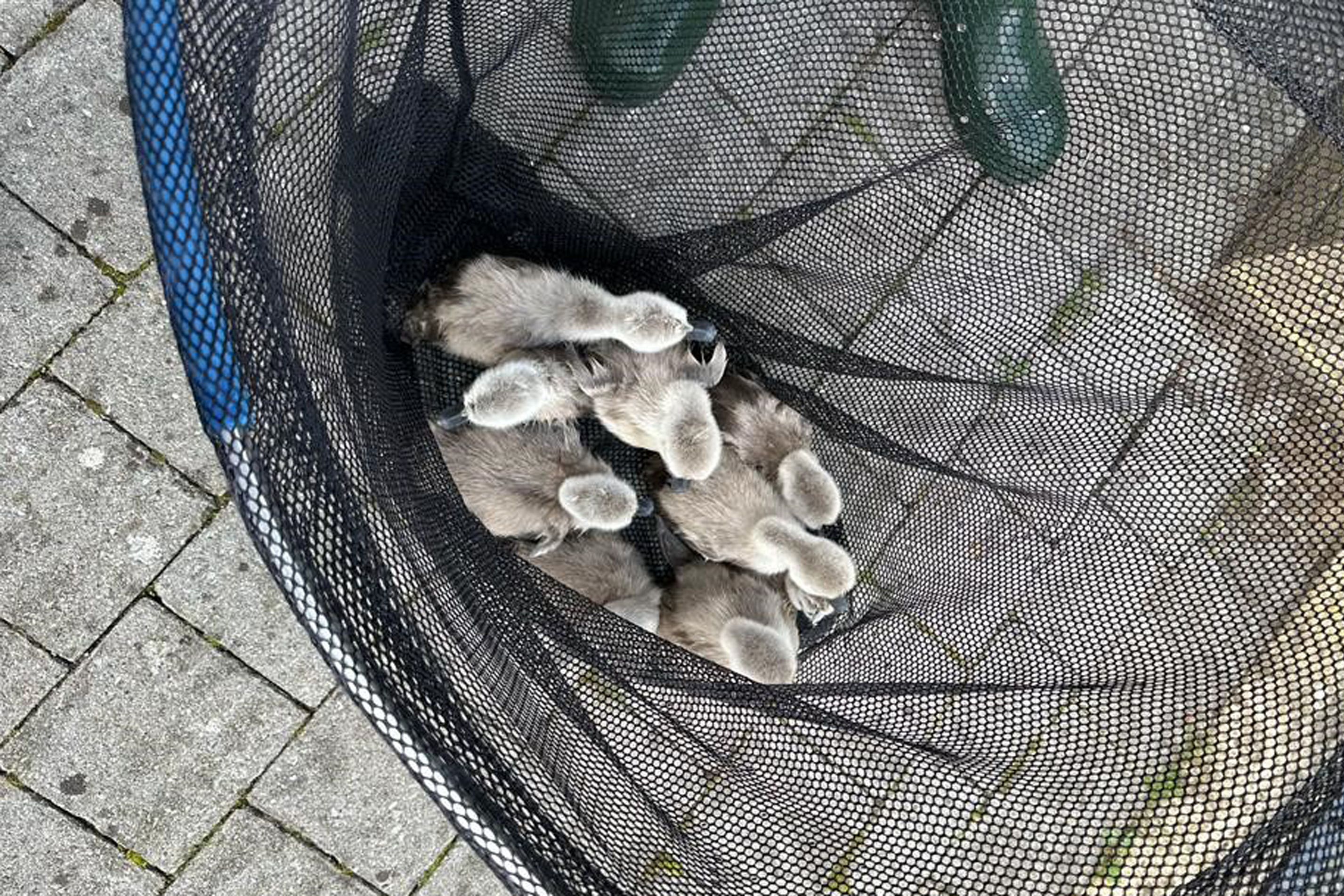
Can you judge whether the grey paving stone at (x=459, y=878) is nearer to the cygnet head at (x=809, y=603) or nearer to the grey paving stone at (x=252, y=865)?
the grey paving stone at (x=252, y=865)

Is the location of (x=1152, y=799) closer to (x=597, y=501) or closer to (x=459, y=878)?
(x=597, y=501)

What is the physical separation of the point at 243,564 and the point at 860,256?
1.79m

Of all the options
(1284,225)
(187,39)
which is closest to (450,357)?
(187,39)

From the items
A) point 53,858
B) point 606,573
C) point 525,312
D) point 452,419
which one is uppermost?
point 525,312

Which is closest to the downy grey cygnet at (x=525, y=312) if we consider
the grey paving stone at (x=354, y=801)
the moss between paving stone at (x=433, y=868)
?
the grey paving stone at (x=354, y=801)

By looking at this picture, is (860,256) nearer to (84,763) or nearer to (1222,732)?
(1222,732)

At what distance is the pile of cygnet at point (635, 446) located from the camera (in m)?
2.21

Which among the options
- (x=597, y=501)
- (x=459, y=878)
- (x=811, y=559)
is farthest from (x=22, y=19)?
(x=459, y=878)

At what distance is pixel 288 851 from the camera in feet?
8.91

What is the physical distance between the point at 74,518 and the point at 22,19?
4.08 feet

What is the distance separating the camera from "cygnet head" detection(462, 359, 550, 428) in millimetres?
2186

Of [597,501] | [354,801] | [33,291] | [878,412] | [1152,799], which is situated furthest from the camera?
[354,801]

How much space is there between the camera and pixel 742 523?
2.54 metres

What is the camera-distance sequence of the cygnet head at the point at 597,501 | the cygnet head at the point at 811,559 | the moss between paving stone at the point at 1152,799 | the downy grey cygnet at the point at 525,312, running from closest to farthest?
the moss between paving stone at the point at 1152,799 < the downy grey cygnet at the point at 525,312 < the cygnet head at the point at 597,501 < the cygnet head at the point at 811,559
